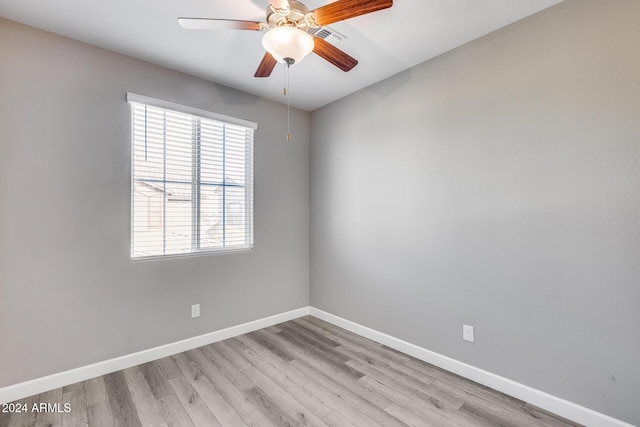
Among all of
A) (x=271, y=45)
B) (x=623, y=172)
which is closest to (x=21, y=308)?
(x=271, y=45)

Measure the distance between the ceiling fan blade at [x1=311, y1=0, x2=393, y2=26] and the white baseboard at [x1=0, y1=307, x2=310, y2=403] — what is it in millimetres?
2886

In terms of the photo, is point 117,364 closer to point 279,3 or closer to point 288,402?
point 288,402

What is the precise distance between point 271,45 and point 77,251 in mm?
2150

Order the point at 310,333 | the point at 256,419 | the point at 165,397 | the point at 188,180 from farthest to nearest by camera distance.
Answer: the point at 310,333
the point at 188,180
the point at 165,397
the point at 256,419

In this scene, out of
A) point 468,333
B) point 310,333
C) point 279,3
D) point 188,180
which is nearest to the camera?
point 279,3

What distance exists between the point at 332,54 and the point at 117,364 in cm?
293

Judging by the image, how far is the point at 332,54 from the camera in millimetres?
1826

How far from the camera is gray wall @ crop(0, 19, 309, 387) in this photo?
6.57 feet

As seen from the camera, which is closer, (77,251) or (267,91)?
(77,251)

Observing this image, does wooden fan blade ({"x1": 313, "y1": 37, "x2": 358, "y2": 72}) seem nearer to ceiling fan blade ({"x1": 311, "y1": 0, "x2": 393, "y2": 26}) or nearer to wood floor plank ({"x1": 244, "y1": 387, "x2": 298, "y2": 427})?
ceiling fan blade ({"x1": 311, "y1": 0, "x2": 393, "y2": 26})

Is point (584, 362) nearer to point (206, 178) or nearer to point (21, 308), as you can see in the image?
point (206, 178)

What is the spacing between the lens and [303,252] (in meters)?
3.71

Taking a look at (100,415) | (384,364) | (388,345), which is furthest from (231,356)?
(388,345)

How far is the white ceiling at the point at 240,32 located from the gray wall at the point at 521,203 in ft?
0.72
